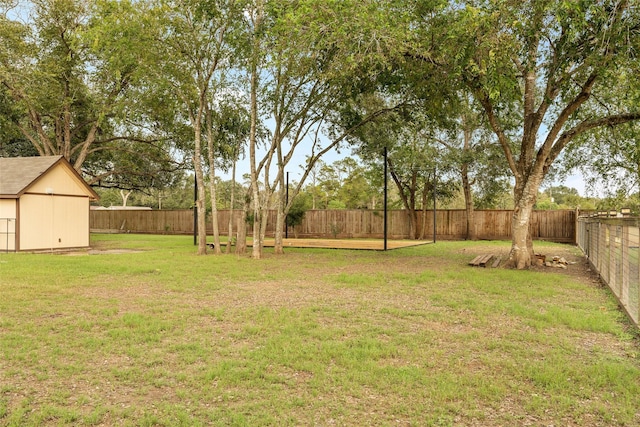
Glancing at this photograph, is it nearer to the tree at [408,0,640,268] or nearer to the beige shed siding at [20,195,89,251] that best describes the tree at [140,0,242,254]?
the beige shed siding at [20,195,89,251]

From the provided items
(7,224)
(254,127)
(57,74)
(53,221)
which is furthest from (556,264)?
(57,74)

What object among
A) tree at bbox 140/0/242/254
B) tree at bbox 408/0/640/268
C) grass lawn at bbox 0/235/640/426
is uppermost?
tree at bbox 140/0/242/254

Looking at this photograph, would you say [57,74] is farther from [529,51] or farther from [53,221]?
[529,51]

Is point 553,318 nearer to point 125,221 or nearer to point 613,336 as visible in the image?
point 613,336

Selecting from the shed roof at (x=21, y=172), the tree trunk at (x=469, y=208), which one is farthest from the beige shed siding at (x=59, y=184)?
the tree trunk at (x=469, y=208)

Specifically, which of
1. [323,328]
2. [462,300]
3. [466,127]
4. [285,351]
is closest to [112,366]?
[285,351]

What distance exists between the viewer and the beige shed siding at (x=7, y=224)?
50.8 ft

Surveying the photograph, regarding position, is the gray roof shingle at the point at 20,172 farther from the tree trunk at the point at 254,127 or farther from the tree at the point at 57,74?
the tree trunk at the point at 254,127

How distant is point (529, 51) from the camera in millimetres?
9969

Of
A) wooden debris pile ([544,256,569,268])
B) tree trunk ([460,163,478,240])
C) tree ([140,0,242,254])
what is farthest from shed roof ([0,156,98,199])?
tree trunk ([460,163,478,240])

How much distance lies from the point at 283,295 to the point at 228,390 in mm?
4019

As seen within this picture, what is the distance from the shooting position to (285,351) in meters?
4.51

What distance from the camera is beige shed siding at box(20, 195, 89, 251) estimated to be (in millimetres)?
15766

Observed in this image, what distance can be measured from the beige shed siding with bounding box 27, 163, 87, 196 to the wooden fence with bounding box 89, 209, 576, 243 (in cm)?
807
